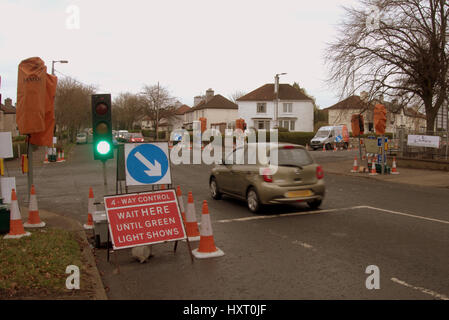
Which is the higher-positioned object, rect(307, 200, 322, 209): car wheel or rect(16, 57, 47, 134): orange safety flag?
rect(16, 57, 47, 134): orange safety flag

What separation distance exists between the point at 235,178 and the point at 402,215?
3885mm

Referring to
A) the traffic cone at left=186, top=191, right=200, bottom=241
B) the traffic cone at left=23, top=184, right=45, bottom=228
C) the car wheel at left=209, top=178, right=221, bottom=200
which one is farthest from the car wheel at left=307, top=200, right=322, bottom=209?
the traffic cone at left=23, top=184, right=45, bottom=228

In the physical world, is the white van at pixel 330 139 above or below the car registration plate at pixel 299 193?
above

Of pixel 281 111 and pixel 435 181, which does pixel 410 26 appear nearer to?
pixel 435 181

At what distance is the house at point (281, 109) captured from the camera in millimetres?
65875

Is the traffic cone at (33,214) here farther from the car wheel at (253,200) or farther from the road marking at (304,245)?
the road marking at (304,245)

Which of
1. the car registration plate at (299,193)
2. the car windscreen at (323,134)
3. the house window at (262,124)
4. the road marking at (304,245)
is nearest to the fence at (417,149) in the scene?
the car registration plate at (299,193)

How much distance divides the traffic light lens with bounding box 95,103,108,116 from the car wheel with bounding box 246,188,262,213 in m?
3.78

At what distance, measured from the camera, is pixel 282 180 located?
9.09 meters

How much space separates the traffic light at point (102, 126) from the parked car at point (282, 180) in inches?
135

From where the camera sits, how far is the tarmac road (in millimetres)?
4801

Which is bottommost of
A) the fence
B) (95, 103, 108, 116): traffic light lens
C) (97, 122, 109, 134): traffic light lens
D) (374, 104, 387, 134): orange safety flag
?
the fence

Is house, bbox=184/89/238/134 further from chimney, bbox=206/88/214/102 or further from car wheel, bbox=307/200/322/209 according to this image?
car wheel, bbox=307/200/322/209
